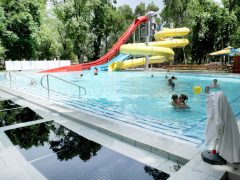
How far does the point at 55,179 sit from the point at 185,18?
1581 inches

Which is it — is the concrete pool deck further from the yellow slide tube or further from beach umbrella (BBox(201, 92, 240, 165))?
the yellow slide tube

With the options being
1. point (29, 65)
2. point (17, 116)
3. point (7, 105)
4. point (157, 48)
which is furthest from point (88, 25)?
point (17, 116)

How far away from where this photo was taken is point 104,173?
404 centimetres

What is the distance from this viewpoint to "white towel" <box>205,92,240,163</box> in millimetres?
3412

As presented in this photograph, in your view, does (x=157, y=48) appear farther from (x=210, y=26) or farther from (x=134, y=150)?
(x=134, y=150)

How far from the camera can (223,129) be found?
11.3 feet

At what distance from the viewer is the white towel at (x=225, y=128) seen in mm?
3412

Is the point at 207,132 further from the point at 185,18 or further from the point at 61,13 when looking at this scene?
the point at 185,18

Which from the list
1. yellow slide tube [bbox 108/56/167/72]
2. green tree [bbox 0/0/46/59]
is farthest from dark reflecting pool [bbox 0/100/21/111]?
green tree [bbox 0/0/46/59]

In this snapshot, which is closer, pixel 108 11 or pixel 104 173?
pixel 104 173

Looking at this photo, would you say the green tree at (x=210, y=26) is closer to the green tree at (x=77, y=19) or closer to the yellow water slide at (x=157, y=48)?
the yellow water slide at (x=157, y=48)

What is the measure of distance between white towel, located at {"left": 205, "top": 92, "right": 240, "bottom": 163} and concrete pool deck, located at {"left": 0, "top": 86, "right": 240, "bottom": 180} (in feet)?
0.80

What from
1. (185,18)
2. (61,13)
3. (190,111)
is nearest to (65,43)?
(61,13)

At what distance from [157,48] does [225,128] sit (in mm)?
17031
